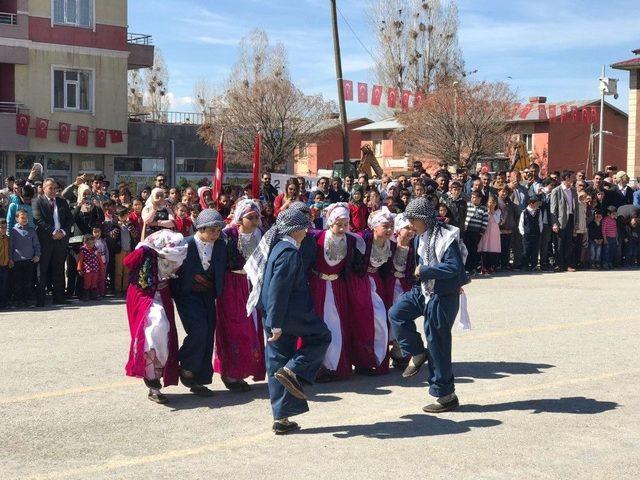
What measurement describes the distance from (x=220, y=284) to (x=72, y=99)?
2679 centimetres

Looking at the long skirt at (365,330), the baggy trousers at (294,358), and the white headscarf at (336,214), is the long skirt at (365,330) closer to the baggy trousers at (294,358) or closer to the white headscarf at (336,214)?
the white headscarf at (336,214)

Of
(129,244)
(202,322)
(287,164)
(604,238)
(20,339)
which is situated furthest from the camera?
(287,164)

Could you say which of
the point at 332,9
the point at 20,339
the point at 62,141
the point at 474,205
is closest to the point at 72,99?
the point at 62,141

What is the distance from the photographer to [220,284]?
8016mm

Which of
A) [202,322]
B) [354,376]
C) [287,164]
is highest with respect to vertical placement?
[287,164]

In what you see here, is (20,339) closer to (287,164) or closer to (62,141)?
(62,141)

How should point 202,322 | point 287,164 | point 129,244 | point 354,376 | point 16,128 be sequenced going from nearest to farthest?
point 202,322
point 354,376
point 129,244
point 16,128
point 287,164

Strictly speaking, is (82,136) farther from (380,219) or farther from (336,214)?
(336,214)

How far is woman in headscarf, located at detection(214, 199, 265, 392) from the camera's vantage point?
8156 mm

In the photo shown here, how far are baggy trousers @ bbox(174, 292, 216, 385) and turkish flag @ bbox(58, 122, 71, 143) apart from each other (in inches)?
1026

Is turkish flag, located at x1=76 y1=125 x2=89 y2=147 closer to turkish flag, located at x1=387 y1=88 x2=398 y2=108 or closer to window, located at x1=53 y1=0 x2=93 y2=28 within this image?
window, located at x1=53 y1=0 x2=93 y2=28

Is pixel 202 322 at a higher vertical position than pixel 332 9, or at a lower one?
lower

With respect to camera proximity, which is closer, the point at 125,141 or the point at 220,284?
the point at 220,284

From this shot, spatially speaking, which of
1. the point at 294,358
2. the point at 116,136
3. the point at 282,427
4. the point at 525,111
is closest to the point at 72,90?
the point at 116,136
